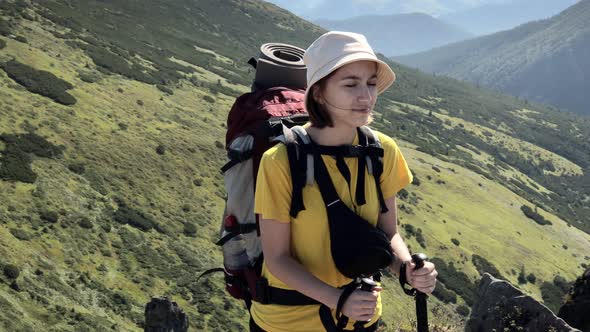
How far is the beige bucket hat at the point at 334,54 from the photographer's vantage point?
3430 mm

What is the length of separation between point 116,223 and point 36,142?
34.5 feet

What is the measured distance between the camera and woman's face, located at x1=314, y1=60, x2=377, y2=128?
138 inches

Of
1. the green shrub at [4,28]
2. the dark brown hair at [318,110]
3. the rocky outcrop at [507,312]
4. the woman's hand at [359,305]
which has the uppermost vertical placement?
the dark brown hair at [318,110]

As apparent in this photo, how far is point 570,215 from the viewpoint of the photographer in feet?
506

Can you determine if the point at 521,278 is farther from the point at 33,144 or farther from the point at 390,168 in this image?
the point at 390,168

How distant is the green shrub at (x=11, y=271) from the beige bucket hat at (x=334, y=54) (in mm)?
32287

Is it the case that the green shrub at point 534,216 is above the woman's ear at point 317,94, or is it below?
below

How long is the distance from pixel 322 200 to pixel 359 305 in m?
0.69

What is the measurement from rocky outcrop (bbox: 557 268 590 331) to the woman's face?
856cm

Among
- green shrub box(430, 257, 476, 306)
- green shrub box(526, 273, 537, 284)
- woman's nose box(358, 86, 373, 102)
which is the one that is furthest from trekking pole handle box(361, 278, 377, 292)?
green shrub box(526, 273, 537, 284)

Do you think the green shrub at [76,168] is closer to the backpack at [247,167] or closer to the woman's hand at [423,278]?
the backpack at [247,167]

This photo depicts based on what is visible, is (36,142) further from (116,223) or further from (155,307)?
(155,307)

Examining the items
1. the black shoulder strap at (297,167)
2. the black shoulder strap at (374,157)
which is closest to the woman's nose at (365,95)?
the black shoulder strap at (374,157)

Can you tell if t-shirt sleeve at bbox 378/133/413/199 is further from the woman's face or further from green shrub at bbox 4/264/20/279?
green shrub at bbox 4/264/20/279
